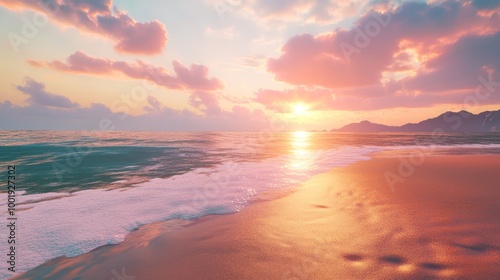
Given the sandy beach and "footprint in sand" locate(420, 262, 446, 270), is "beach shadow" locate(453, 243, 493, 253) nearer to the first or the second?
the sandy beach

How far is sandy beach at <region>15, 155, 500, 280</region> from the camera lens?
3.29 metres

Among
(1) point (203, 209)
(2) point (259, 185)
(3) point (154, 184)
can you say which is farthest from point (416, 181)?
(3) point (154, 184)

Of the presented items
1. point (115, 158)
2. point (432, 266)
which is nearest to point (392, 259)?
point (432, 266)

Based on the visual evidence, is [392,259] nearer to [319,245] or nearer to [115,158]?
[319,245]

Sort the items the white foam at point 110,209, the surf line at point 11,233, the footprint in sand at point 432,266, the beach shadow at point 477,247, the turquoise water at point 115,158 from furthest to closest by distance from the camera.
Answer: the turquoise water at point 115,158, the white foam at point 110,209, the surf line at point 11,233, the beach shadow at point 477,247, the footprint in sand at point 432,266

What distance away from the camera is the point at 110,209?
21.9ft

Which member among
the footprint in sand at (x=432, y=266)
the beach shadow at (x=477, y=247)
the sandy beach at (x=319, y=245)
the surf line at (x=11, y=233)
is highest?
the beach shadow at (x=477, y=247)

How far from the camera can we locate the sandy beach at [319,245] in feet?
10.8

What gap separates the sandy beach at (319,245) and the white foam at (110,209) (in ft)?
1.65

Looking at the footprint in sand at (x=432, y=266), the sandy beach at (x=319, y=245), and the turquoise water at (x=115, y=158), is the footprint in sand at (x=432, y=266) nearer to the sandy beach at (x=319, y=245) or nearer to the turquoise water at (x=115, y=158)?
the sandy beach at (x=319, y=245)

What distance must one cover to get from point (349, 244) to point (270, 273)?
1.66 m

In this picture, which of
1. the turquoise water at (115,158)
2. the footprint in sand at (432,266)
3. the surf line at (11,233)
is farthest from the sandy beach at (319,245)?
the turquoise water at (115,158)

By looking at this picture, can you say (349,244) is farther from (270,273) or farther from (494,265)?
(494,265)

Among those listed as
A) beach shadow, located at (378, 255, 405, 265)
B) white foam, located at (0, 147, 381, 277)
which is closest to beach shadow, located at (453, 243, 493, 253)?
beach shadow, located at (378, 255, 405, 265)
